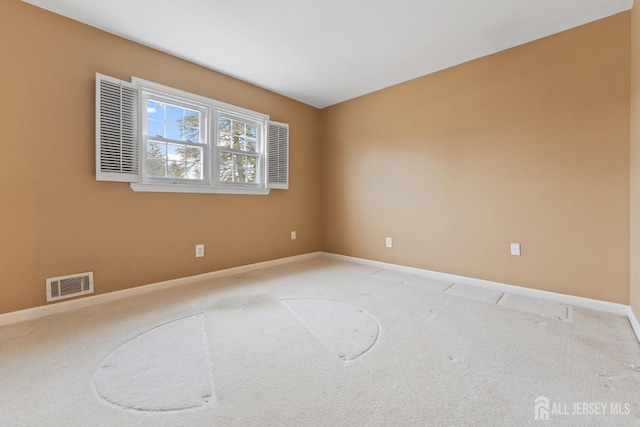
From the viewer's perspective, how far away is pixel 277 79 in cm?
338

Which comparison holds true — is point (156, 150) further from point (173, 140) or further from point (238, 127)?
point (238, 127)

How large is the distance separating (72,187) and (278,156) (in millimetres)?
2228

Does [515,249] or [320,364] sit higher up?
[515,249]

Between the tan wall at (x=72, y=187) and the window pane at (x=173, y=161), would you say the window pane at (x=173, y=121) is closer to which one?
the window pane at (x=173, y=161)

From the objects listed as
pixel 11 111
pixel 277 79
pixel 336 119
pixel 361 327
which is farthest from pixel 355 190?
pixel 11 111

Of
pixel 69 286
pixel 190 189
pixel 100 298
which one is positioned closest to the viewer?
pixel 69 286

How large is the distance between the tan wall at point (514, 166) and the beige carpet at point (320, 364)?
52cm

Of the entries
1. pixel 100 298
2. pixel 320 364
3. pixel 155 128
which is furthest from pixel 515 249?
pixel 100 298

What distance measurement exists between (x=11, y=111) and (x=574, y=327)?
4421 millimetres

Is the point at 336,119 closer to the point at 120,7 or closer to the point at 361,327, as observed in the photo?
the point at 120,7

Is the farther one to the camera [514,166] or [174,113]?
[174,113]

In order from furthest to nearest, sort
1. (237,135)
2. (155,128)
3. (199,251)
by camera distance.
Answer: (237,135), (199,251), (155,128)

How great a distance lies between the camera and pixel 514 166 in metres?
2.65

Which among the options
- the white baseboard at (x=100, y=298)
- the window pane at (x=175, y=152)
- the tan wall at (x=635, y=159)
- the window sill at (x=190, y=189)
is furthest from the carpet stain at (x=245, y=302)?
the tan wall at (x=635, y=159)
